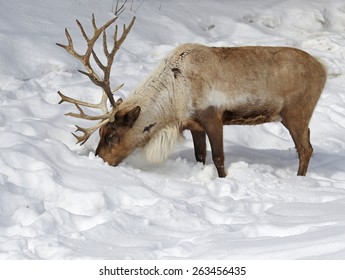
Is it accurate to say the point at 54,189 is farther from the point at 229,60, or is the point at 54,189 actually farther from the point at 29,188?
the point at 229,60

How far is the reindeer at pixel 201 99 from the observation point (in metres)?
6.09

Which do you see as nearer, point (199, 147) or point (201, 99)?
point (201, 99)

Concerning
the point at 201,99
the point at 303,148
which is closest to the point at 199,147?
the point at 201,99

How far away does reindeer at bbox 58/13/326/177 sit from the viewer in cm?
609

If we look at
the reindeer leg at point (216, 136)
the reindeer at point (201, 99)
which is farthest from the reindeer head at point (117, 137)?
the reindeer leg at point (216, 136)

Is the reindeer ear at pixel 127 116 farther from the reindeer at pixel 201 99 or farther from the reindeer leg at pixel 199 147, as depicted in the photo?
the reindeer leg at pixel 199 147

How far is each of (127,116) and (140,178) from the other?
0.70 meters

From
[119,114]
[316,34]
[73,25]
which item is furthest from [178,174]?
[316,34]

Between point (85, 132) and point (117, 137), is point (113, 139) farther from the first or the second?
point (85, 132)

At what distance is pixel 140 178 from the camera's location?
559 cm

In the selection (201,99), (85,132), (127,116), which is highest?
(201,99)

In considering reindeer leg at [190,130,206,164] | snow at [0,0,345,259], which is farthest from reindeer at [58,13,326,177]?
snow at [0,0,345,259]

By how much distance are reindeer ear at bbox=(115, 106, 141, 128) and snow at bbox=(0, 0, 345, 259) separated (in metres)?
0.38

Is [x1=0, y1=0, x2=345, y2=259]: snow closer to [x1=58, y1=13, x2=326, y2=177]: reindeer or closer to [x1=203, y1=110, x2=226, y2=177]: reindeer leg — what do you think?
[x1=203, y1=110, x2=226, y2=177]: reindeer leg
